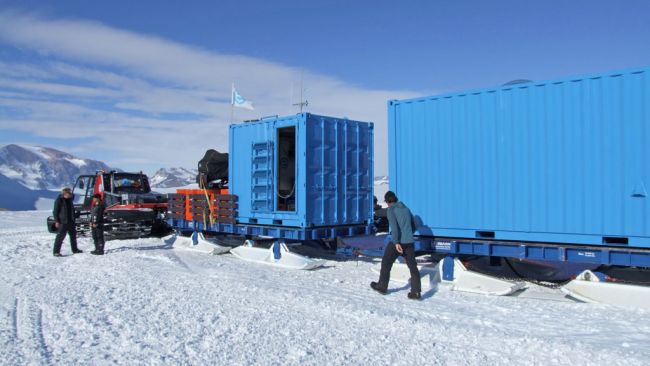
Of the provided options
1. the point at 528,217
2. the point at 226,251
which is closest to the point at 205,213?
the point at 226,251

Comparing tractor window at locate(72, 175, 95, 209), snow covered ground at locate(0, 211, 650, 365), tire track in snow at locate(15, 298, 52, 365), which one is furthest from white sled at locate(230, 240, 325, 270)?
tractor window at locate(72, 175, 95, 209)

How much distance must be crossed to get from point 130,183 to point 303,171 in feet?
29.1

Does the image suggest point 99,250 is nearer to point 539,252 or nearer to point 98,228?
point 98,228

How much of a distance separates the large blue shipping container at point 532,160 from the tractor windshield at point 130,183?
1052 centimetres

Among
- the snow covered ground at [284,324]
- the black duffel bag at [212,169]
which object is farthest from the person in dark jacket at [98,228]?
the snow covered ground at [284,324]

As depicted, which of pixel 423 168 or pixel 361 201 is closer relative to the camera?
pixel 423 168

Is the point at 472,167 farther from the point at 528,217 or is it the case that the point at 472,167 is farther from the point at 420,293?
the point at 420,293

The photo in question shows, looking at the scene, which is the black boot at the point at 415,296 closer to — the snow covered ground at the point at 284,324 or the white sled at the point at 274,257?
the snow covered ground at the point at 284,324

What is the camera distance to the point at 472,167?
7879mm

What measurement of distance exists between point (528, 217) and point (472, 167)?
3.64 ft

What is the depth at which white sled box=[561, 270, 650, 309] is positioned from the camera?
630cm

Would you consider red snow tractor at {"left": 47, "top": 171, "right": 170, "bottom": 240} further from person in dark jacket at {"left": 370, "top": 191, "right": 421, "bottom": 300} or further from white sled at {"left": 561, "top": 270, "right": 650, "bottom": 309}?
white sled at {"left": 561, "top": 270, "right": 650, "bottom": 309}

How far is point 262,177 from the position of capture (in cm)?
1063

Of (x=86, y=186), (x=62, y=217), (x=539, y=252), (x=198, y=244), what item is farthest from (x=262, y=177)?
(x=86, y=186)
